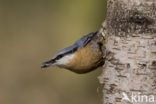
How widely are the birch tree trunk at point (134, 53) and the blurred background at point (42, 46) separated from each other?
3362mm

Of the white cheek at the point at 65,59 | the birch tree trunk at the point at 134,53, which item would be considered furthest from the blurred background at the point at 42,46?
the birch tree trunk at the point at 134,53

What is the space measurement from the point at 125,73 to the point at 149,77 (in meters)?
0.15

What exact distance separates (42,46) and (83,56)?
483 centimetres

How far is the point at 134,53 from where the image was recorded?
2.43m

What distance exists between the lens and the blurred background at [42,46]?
22.2 feet

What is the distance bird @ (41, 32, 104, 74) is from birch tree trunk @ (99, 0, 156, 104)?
60cm

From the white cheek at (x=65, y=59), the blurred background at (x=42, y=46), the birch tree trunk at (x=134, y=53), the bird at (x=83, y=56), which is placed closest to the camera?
the birch tree trunk at (x=134, y=53)

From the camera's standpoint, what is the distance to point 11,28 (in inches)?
328

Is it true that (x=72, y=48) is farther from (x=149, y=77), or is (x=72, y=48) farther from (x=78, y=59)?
(x=149, y=77)

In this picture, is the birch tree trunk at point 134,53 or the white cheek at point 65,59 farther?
the white cheek at point 65,59

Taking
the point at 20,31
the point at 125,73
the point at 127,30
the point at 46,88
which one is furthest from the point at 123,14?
the point at 20,31

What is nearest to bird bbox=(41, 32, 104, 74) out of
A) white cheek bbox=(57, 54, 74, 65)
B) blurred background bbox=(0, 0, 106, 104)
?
white cheek bbox=(57, 54, 74, 65)

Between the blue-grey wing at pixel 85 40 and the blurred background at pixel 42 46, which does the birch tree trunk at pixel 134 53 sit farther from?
the blurred background at pixel 42 46

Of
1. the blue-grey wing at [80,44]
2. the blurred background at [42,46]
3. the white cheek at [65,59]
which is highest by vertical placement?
the blue-grey wing at [80,44]
